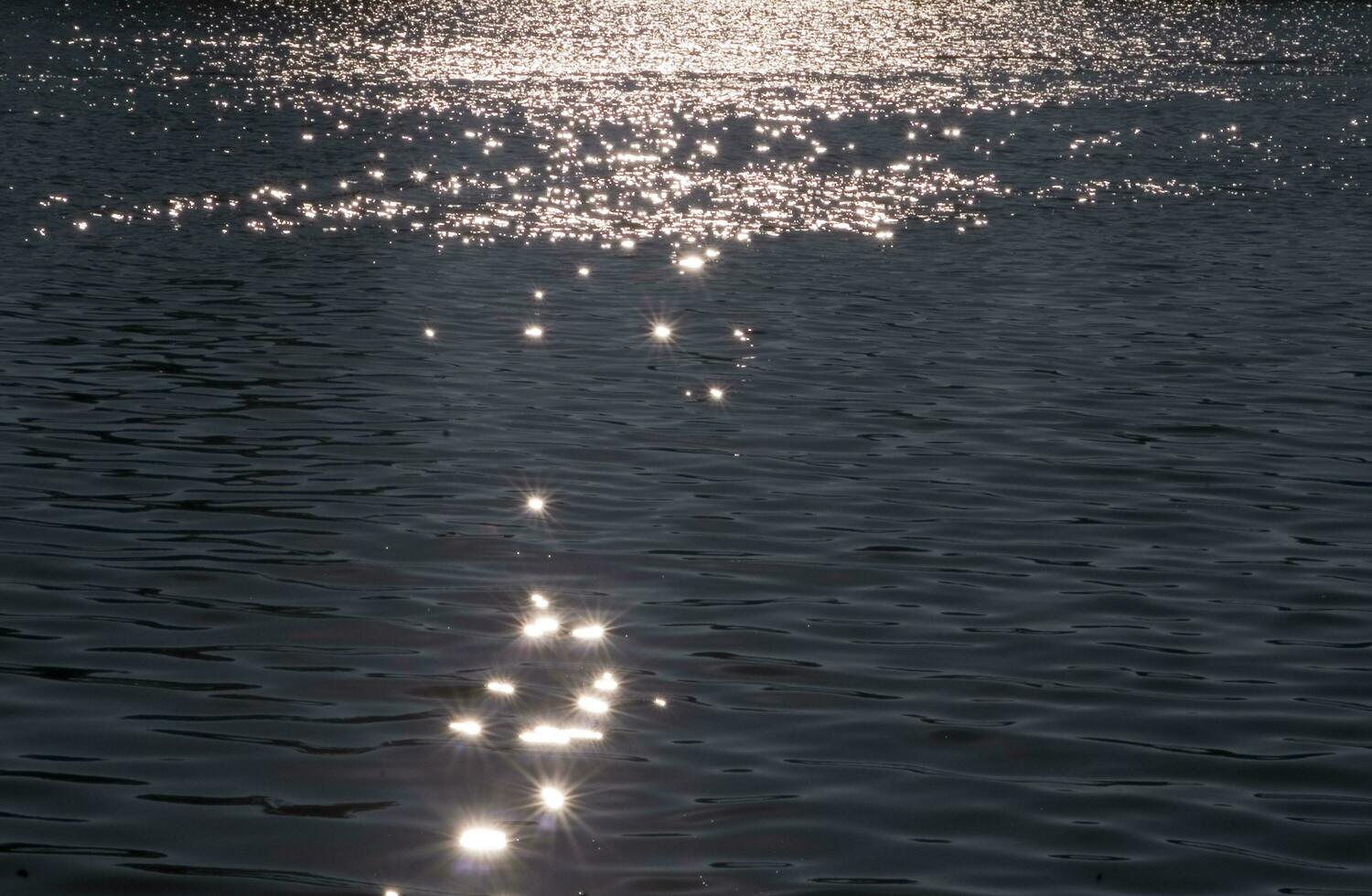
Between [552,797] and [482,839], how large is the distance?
2.14ft

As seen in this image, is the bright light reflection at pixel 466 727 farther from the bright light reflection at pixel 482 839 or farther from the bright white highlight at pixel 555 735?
the bright light reflection at pixel 482 839

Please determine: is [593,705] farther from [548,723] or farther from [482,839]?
[482,839]

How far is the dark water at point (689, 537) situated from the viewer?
31.6 feet

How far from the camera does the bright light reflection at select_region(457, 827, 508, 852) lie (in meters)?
9.34

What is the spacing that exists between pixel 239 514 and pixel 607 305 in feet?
39.3

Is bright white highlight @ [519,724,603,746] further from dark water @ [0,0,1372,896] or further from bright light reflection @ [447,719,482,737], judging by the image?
bright light reflection @ [447,719,482,737]

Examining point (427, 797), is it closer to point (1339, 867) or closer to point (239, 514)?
point (1339, 867)

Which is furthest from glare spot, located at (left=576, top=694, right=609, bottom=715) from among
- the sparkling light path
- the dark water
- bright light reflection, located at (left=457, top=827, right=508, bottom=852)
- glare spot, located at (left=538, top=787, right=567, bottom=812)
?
bright light reflection, located at (left=457, top=827, right=508, bottom=852)

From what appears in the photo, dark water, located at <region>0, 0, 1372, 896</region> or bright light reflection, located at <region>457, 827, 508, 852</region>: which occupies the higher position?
dark water, located at <region>0, 0, 1372, 896</region>

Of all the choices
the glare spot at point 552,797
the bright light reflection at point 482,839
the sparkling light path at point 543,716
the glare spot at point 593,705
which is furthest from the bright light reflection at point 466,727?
the bright light reflection at point 482,839

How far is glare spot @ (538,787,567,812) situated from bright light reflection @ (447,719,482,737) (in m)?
0.92

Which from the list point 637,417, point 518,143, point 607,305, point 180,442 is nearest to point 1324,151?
point 518,143

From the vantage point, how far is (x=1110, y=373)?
21484mm

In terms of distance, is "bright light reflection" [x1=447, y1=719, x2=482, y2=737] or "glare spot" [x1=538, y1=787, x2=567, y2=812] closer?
"glare spot" [x1=538, y1=787, x2=567, y2=812]
